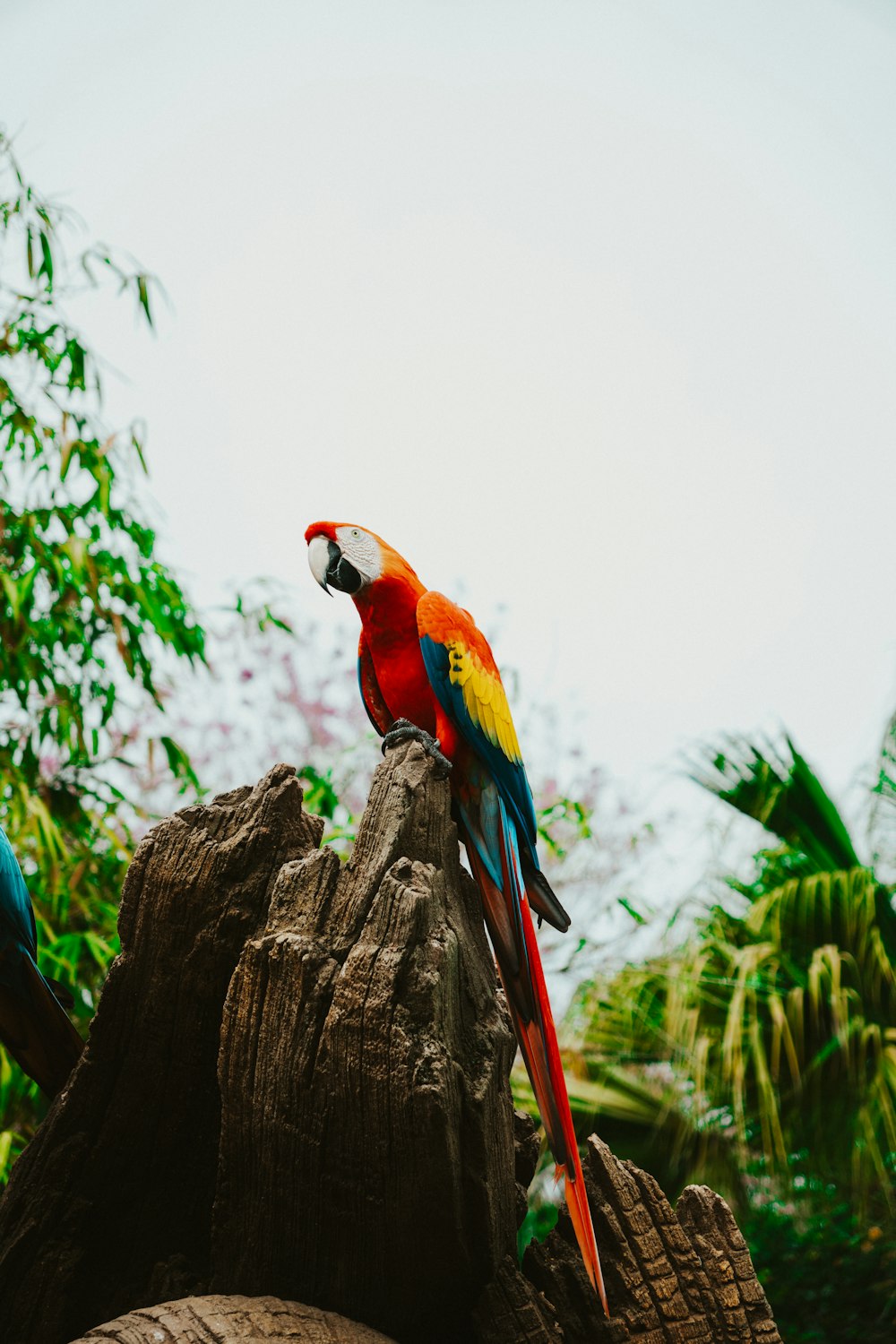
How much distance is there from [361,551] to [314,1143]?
2.56 ft

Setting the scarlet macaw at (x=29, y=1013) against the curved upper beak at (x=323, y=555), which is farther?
the curved upper beak at (x=323, y=555)

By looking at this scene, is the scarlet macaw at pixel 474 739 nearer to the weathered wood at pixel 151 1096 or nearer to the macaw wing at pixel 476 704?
the macaw wing at pixel 476 704

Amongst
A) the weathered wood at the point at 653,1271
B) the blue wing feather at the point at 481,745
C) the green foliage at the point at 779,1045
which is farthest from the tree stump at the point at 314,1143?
the green foliage at the point at 779,1045

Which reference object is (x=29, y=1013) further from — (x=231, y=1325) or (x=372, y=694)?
(x=372, y=694)

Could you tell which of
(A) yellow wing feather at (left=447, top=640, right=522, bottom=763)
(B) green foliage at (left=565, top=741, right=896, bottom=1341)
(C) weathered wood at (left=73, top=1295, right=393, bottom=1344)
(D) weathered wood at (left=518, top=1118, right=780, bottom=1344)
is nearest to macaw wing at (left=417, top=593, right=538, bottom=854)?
(A) yellow wing feather at (left=447, top=640, right=522, bottom=763)

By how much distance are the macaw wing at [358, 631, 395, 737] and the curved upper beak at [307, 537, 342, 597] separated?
0.47 ft

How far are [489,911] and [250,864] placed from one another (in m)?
0.31

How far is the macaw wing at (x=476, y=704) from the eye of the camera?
1.34 metres

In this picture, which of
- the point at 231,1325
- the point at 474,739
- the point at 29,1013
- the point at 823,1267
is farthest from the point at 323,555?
the point at 823,1267

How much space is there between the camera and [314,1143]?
103 centimetres

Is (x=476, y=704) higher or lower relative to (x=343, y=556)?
lower

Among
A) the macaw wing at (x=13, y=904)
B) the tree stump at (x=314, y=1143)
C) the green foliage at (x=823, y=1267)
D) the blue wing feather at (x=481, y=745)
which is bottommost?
the green foliage at (x=823, y=1267)

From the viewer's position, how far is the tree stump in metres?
1.01

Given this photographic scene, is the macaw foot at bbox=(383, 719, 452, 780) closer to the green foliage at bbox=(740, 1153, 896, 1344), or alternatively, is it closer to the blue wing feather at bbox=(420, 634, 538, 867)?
the blue wing feather at bbox=(420, 634, 538, 867)
